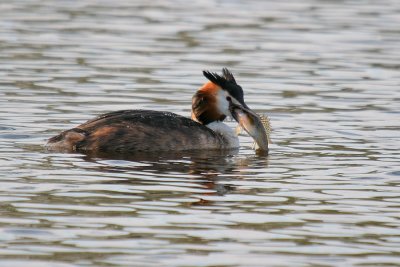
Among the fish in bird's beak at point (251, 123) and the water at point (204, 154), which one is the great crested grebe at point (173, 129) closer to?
the fish in bird's beak at point (251, 123)

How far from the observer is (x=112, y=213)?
32.5 feet

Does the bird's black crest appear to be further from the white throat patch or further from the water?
the water

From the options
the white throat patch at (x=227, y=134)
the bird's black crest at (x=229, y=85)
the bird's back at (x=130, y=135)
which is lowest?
the white throat patch at (x=227, y=134)

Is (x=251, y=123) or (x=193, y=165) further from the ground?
(x=251, y=123)

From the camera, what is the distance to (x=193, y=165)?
12781 mm

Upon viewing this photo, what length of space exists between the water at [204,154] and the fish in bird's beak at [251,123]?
0.19m

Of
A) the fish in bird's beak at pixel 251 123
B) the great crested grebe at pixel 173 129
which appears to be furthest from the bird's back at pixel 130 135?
the fish in bird's beak at pixel 251 123

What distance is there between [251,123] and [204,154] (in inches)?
26.5

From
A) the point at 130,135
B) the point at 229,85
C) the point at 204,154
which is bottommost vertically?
the point at 204,154

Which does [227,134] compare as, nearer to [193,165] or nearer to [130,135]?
[130,135]

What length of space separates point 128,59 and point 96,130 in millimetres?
7150

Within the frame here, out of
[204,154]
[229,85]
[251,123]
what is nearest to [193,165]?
[204,154]

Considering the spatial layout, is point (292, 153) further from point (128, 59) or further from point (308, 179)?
point (128, 59)

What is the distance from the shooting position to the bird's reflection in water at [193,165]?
38.4 feet
